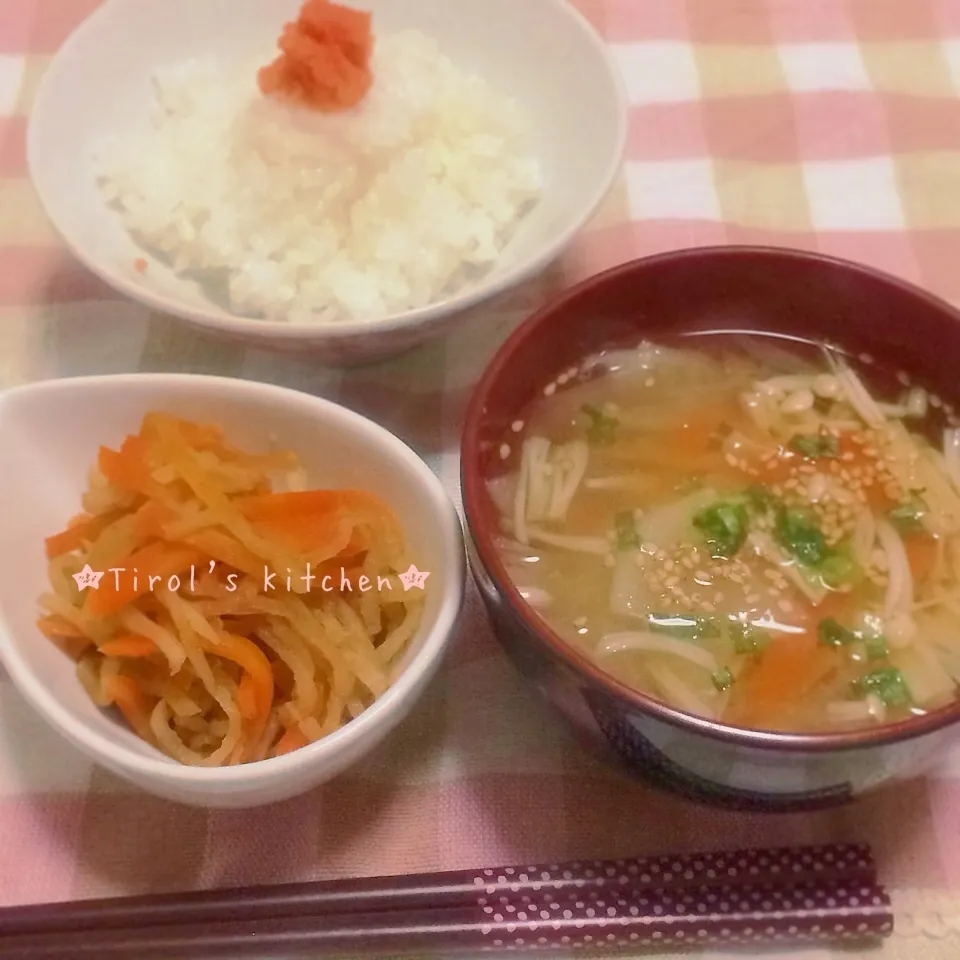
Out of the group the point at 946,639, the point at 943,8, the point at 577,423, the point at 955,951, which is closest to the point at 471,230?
the point at 577,423

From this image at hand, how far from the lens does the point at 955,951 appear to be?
1077mm

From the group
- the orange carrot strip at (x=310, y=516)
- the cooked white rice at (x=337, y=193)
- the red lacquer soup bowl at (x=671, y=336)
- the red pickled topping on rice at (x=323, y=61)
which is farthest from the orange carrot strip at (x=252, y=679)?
the red pickled topping on rice at (x=323, y=61)

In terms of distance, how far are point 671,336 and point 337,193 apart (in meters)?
0.58

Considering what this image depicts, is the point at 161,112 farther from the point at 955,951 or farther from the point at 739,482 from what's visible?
the point at 955,951

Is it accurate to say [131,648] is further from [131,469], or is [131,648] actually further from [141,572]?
[131,469]

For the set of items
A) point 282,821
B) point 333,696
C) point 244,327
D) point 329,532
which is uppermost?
point 244,327

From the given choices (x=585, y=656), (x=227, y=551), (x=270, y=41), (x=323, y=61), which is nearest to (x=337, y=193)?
(x=323, y=61)

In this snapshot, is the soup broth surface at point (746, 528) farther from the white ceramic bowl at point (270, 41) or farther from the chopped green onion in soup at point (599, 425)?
the white ceramic bowl at point (270, 41)

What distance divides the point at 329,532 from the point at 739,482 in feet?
1.73

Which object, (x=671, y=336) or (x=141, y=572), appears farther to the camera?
(x=671, y=336)

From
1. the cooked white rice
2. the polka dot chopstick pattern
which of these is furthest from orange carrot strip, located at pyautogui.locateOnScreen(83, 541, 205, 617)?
the cooked white rice

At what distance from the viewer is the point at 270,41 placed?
1.84m

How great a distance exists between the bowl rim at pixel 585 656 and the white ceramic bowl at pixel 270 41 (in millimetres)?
163

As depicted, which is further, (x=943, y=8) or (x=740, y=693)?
(x=943, y=8)
